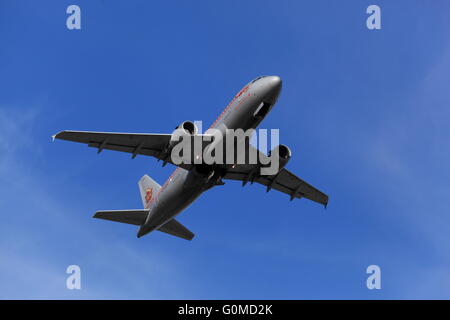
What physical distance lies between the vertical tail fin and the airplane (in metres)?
0.10

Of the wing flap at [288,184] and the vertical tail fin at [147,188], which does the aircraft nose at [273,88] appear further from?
the vertical tail fin at [147,188]

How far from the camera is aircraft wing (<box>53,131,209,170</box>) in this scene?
34.7 m

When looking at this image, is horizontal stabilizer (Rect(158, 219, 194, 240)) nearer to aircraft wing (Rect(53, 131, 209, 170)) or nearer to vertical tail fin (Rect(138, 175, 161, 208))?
vertical tail fin (Rect(138, 175, 161, 208))

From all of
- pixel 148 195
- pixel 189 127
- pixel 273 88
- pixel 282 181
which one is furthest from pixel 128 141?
pixel 282 181

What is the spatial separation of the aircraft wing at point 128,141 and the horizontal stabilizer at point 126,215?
6.66m

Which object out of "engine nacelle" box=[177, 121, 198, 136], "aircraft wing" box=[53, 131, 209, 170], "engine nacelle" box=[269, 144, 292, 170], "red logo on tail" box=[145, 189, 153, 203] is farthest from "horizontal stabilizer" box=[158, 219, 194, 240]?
"engine nacelle" box=[177, 121, 198, 136]

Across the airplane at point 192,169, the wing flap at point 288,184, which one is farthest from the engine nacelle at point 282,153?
the wing flap at point 288,184

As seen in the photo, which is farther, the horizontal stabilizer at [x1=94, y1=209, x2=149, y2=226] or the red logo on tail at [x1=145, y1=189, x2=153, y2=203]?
the red logo on tail at [x1=145, y1=189, x2=153, y2=203]

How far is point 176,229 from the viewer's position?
45.3 metres

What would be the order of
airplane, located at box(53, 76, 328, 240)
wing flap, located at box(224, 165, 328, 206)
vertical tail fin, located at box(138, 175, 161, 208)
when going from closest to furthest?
airplane, located at box(53, 76, 328, 240), wing flap, located at box(224, 165, 328, 206), vertical tail fin, located at box(138, 175, 161, 208)

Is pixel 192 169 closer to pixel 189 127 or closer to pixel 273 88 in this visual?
pixel 189 127

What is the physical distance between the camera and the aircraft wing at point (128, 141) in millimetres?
34656

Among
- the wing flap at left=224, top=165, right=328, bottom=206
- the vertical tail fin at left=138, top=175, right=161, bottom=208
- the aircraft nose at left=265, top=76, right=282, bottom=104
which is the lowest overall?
the wing flap at left=224, top=165, right=328, bottom=206

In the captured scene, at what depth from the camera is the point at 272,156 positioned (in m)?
38.2
